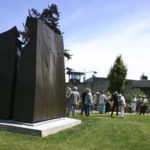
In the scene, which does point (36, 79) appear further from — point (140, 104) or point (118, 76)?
point (118, 76)

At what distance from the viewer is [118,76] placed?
33375 millimetres

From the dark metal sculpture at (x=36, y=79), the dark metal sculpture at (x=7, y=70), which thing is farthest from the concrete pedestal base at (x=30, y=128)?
the dark metal sculpture at (x=7, y=70)

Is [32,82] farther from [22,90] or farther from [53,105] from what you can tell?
[53,105]

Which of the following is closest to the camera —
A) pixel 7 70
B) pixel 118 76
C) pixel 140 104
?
pixel 7 70

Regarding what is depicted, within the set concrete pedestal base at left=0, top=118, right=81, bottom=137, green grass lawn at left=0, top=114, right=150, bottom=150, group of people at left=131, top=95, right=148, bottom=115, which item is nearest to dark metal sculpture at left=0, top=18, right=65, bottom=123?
concrete pedestal base at left=0, top=118, right=81, bottom=137

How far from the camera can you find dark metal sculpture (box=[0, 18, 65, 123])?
821 cm

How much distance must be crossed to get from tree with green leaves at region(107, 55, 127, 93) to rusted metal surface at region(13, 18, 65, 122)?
2352cm

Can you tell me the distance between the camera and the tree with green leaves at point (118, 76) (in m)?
32.7

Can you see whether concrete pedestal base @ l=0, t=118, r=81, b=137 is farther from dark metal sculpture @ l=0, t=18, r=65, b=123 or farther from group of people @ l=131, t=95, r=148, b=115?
group of people @ l=131, t=95, r=148, b=115

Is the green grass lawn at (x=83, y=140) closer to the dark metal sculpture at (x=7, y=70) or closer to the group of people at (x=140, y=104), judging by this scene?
the dark metal sculpture at (x=7, y=70)

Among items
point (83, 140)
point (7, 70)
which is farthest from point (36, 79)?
point (83, 140)

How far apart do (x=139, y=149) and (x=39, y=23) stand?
5331mm

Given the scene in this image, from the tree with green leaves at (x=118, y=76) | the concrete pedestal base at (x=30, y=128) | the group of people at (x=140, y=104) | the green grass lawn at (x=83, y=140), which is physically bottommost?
the green grass lawn at (x=83, y=140)

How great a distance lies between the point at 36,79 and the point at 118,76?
85.7 ft
